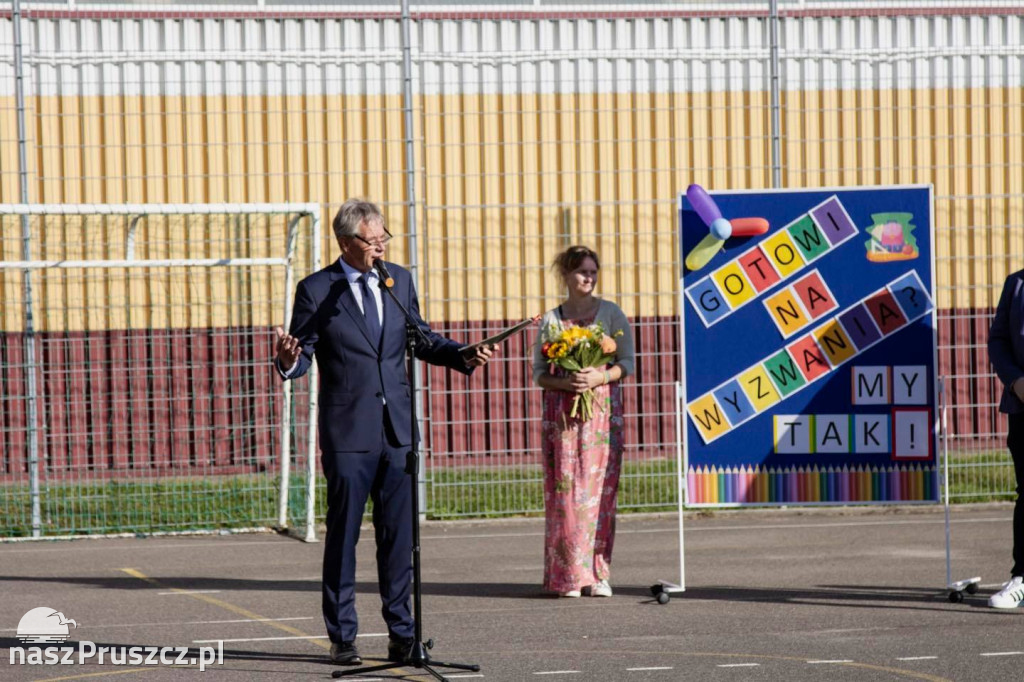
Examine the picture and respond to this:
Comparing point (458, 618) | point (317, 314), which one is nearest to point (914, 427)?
point (458, 618)

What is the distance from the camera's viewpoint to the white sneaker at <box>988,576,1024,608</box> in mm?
8227

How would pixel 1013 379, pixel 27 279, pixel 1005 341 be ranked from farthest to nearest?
pixel 27 279, pixel 1005 341, pixel 1013 379

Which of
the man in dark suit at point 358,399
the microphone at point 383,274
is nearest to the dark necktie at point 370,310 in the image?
the man in dark suit at point 358,399

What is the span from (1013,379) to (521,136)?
525cm

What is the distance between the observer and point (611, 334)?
882cm

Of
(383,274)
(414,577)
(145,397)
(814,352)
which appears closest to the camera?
(383,274)

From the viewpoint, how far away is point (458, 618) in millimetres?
8242

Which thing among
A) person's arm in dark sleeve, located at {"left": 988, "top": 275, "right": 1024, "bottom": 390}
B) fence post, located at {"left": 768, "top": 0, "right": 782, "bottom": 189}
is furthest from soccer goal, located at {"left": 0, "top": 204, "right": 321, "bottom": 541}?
person's arm in dark sleeve, located at {"left": 988, "top": 275, "right": 1024, "bottom": 390}

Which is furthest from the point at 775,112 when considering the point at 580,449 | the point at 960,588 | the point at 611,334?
the point at 960,588

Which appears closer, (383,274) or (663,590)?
(383,274)

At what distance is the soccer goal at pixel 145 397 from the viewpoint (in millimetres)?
11594

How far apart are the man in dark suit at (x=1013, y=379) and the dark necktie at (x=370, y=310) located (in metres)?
3.20

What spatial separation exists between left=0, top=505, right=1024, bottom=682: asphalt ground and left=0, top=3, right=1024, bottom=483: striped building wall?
53.5 inches

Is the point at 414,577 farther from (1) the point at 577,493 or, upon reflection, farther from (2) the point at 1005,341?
(2) the point at 1005,341
